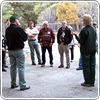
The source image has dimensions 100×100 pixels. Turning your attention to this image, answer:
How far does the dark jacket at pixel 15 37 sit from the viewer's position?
154 inches

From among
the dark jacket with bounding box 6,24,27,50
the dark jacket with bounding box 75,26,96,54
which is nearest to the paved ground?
the dark jacket with bounding box 75,26,96,54

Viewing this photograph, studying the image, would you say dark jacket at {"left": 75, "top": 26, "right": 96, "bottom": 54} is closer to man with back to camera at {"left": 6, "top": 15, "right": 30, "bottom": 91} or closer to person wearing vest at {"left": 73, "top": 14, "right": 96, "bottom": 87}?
person wearing vest at {"left": 73, "top": 14, "right": 96, "bottom": 87}

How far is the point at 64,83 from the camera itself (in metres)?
4.69

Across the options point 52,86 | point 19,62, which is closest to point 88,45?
point 52,86

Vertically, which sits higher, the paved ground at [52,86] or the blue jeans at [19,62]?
the blue jeans at [19,62]

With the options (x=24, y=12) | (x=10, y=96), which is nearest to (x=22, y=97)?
(x=10, y=96)

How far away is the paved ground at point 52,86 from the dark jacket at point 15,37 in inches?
42.3

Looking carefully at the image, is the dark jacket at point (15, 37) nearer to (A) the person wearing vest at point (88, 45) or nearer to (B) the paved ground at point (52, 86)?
(B) the paved ground at point (52, 86)

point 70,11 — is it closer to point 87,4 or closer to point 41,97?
point 87,4

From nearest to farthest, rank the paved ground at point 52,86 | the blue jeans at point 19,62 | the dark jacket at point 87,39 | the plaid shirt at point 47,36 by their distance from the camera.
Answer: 1. the paved ground at point 52,86
2. the blue jeans at point 19,62
3. the dark jacket at point 87,39
4. the plaid shirt at point 47,36

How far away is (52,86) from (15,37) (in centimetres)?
158

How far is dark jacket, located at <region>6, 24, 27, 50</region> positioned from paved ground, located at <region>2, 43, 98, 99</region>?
1.07m

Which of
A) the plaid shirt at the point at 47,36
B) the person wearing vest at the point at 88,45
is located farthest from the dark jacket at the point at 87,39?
the plaid shirt at the point at 47,36

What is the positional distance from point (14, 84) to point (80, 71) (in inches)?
101
